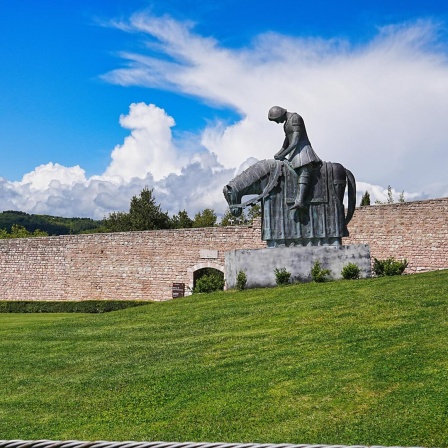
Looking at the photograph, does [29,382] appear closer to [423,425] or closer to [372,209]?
[423,425]

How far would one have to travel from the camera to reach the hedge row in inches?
1010

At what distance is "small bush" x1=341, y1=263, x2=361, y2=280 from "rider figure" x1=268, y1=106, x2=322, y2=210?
1.75 meters

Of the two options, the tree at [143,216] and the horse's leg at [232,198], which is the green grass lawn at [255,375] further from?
the tree at [143,216]

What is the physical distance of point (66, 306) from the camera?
2634 cm

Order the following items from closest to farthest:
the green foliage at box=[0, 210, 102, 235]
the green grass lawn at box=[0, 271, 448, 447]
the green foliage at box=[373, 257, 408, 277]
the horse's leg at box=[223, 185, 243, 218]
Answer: the green grass lawn at box=[0, 271, 448, 447] < the horse's leg at box=[223, 185, 243, 218] < the green foliage at box=[373, 257, 408, 277] < the green foliage at box=[0, 210, 102, 235]

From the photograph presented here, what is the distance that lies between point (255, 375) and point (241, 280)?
728 centimetres

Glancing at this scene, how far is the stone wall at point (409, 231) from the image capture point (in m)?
22.0

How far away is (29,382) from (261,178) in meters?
7.97

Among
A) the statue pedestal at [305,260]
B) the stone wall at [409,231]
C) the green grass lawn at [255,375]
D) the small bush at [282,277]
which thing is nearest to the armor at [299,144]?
the statue pedestal at [305,260]

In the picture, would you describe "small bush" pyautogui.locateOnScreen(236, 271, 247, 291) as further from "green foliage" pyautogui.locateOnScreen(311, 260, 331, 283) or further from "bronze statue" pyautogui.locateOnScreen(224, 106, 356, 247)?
Answer: "green foliage" pyautogui.locateOnScreen(311, 260, 331, 283)

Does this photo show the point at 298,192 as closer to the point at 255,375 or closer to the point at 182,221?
the point at 255,375

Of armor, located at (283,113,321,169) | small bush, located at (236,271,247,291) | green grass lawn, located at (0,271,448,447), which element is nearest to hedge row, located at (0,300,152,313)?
small bush, located at (236,271,247,291)

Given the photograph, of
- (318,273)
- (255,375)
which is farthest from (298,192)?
(255,375)

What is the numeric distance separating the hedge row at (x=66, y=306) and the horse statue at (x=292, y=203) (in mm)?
12944
